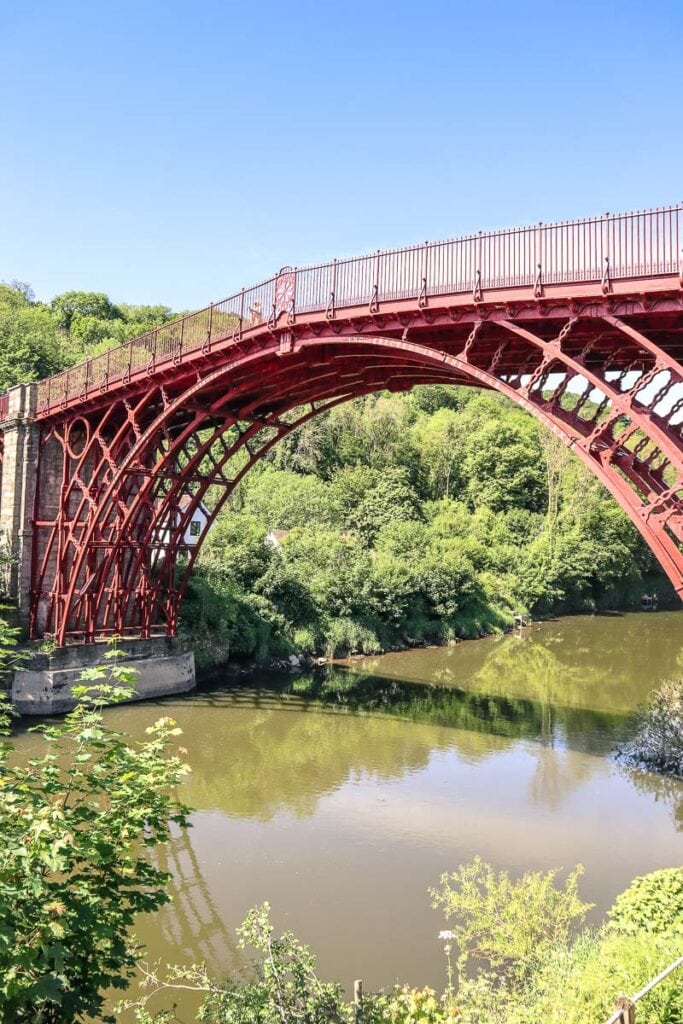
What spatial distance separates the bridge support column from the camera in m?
22.8

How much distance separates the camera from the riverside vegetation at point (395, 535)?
1169 inches

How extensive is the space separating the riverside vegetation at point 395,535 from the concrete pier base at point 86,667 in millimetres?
2052

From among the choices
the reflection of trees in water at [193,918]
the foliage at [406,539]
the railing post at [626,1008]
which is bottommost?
the reflection of trees in water at [193,918]

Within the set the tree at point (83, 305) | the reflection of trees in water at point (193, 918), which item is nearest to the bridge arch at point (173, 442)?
the reflection of trees in water at point (193, 918)

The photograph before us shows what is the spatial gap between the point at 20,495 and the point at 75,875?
1952cm

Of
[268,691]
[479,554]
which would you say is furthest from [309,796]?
[479,554]

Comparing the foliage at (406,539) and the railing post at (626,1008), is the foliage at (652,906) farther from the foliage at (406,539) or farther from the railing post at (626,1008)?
the foliage at (406,539)

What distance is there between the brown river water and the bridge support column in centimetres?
518

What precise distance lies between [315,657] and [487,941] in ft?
71.1

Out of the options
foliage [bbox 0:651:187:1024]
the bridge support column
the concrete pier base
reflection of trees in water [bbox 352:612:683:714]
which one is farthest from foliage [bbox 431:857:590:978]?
the bridge support column

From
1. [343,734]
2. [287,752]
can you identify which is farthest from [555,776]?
[287,752]

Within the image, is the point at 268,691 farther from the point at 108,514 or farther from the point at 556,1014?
the point at 556,1014

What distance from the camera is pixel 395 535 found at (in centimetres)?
3991

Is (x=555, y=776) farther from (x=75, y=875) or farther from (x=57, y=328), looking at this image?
(x=57, y=328)
